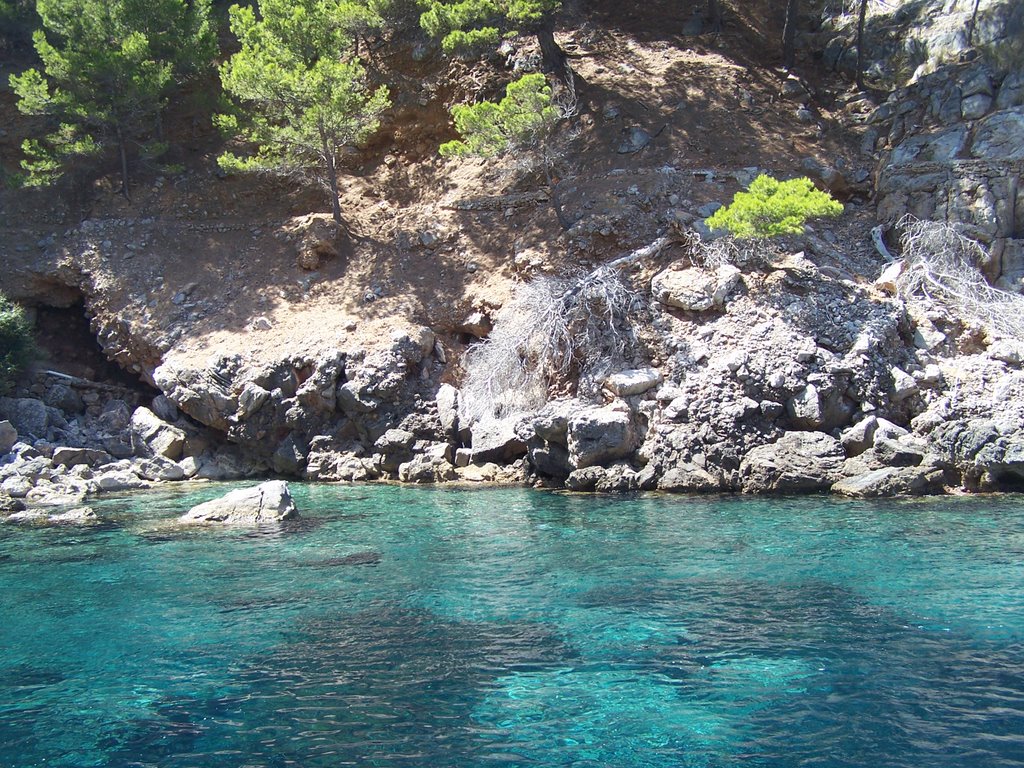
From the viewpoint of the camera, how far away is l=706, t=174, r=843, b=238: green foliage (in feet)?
51.7

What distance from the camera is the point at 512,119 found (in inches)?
711

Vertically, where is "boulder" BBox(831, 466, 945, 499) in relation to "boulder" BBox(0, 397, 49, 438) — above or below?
below

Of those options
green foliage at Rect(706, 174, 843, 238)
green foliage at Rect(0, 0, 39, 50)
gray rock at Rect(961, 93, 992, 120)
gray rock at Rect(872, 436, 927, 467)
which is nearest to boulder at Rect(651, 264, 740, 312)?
green foliage at Rect(706, 174, 843, 238)

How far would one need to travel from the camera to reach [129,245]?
21547 millimetres

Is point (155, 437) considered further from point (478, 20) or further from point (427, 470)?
point (478, 20)

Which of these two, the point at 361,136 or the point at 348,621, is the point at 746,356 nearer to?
the point at 348,621

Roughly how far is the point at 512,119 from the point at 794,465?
9.24 m

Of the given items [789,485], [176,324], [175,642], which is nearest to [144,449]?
[176,324]

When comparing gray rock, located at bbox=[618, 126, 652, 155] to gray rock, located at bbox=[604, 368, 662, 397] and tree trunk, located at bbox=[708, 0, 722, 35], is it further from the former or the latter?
gray rock, located at bbox=[604, 368, 662, 397]

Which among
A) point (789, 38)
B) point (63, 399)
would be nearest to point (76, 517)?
point (63, 399)

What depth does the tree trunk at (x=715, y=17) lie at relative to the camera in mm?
25031

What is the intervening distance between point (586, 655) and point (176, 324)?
15301 mm

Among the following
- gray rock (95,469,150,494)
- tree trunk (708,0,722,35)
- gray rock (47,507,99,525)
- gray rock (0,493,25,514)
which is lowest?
gray rock (47,507,99,525)

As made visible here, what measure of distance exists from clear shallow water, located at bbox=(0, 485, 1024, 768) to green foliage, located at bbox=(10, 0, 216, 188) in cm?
1326
